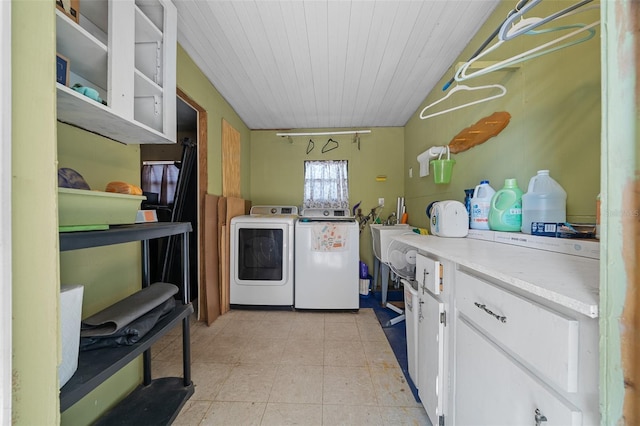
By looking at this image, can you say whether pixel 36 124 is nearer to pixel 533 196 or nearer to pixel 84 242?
pixel 84 242

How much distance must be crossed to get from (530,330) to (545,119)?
1012mm

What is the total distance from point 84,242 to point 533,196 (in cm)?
175

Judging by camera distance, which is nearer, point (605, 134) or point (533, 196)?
point (605, 134)

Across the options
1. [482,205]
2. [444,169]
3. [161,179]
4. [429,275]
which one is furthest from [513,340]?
[161,179]

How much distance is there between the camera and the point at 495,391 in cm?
70

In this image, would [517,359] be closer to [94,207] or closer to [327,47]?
[94,207]

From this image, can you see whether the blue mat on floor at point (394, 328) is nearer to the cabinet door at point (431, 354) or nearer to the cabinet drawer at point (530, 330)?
the cabinet door at point (431, 354)

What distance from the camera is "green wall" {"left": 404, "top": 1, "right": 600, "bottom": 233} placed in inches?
35.0

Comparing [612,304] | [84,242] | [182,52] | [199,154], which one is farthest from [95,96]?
[612,304]

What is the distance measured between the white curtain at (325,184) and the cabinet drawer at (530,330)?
105 inches

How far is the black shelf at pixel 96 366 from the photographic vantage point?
71 centimetres

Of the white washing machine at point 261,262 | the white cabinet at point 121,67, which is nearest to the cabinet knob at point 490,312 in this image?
the white cabinet at point 121,67

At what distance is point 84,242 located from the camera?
0.73 m

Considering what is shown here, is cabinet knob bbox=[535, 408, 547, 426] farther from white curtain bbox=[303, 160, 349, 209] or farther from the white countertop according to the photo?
white curtain bbox=[303, 160, 349, 209]
